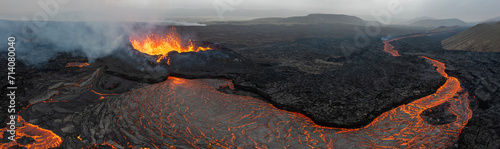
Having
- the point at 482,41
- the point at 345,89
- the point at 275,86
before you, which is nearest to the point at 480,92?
the point at 345,89

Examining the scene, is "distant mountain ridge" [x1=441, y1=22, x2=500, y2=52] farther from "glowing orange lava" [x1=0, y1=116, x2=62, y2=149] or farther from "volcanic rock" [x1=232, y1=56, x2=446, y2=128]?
"glowing orange lava" [x1=0, y1=116, x2=62, y2=149]

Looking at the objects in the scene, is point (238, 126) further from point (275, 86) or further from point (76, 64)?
point (76, 64)

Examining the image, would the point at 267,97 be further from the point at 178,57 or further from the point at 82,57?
the point at 82,57


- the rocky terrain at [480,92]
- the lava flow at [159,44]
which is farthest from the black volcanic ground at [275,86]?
the lava flow at [159,44]

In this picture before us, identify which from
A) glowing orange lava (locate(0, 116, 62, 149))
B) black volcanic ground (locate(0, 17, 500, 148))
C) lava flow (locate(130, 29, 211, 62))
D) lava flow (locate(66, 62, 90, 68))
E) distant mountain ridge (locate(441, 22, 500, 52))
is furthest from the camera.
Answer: distant mountain ridge (locate(441, 22, 500, 52))

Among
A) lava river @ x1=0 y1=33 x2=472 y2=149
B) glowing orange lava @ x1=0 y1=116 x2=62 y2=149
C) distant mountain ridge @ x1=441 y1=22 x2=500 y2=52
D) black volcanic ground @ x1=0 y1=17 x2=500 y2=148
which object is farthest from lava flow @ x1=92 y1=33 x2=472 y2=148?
distant mountain ridge @ x1=441 y1=22 x2=500 y2=52

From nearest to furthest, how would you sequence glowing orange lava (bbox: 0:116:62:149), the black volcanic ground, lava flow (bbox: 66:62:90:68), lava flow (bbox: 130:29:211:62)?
glowing orange lava (bbox: 0:116:62:149) → the black volcanic ground → lava flow (bbox: 66:62:90:68) → lava flow (bbox: 130:29:211:62)

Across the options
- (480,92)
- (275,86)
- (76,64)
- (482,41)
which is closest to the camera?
(480,92)
